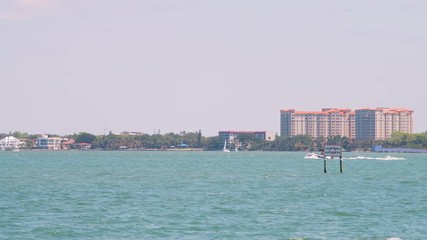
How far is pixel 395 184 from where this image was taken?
99.0 meters

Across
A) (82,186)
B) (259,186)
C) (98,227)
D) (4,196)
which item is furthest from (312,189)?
(98,227)

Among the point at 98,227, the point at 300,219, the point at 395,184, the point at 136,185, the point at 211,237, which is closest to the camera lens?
the point at 211,237

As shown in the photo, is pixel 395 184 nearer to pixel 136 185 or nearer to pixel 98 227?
pixel 136 185

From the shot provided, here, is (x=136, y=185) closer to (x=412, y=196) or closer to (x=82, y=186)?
→ (x=82, y=186)

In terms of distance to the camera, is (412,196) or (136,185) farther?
(136,185)

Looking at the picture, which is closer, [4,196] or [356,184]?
[4,196]

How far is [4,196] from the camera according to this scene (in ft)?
251

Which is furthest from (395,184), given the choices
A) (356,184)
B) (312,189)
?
(312,189)

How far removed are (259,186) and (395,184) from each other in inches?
677

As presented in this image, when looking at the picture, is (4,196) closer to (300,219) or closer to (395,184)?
(300,219)

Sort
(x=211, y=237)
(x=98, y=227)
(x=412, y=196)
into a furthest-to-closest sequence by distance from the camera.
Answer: (x=412, y=196), (x=98, y=227), (x=211, y=237)

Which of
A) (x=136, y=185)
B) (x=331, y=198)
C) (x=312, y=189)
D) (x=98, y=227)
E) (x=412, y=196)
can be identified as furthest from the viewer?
(x=136, y=185)

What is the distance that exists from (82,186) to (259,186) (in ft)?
59.1

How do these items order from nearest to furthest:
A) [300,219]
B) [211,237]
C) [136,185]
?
[211,237] → [300,219] → [136,185]
